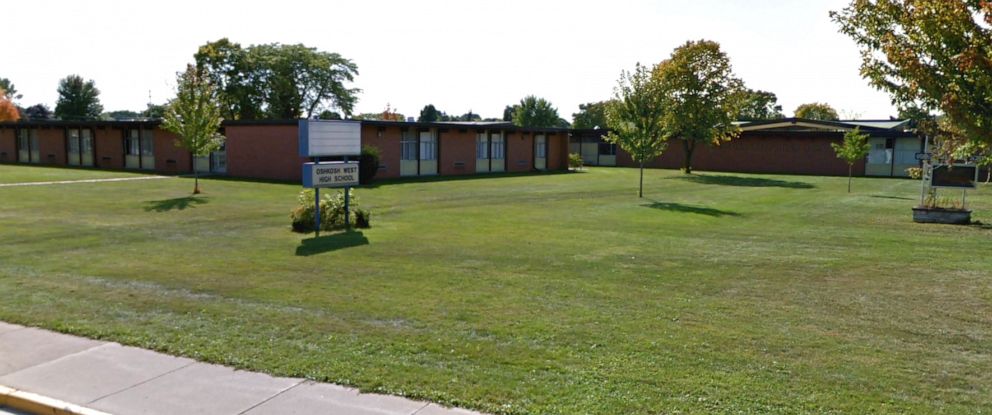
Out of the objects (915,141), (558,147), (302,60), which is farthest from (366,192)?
Result: (302,60)

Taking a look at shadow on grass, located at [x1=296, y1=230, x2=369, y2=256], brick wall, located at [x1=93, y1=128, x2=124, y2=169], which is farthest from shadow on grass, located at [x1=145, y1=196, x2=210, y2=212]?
brick wall, located at [x1=93, y1=128, x2=124, y2=169]

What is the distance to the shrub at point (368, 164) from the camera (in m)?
32.5

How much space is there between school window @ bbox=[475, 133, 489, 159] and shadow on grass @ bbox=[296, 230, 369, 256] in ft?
96.4

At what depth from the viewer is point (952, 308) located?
9.05 m

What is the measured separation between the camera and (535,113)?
89688mm

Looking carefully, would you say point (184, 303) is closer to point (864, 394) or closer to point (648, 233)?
point (864, 394)

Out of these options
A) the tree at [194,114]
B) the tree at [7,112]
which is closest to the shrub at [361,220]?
the tree at [194,114]

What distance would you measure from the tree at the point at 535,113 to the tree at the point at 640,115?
194ft

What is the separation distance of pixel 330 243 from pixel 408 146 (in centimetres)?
2553

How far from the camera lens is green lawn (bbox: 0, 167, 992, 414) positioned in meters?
6.06

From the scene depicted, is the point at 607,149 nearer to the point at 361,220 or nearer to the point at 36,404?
the point at 361,220

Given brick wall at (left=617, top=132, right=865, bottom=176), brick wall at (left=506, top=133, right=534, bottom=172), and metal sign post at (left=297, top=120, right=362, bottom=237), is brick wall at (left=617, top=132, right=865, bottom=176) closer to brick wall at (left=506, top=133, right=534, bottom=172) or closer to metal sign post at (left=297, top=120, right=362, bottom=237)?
brick wall at (left=506, top=133, right=534, bottom=172)

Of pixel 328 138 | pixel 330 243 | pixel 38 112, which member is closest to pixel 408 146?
pixel 328 138

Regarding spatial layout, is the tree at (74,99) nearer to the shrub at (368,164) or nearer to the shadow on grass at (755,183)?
the shrub at (368,164)
